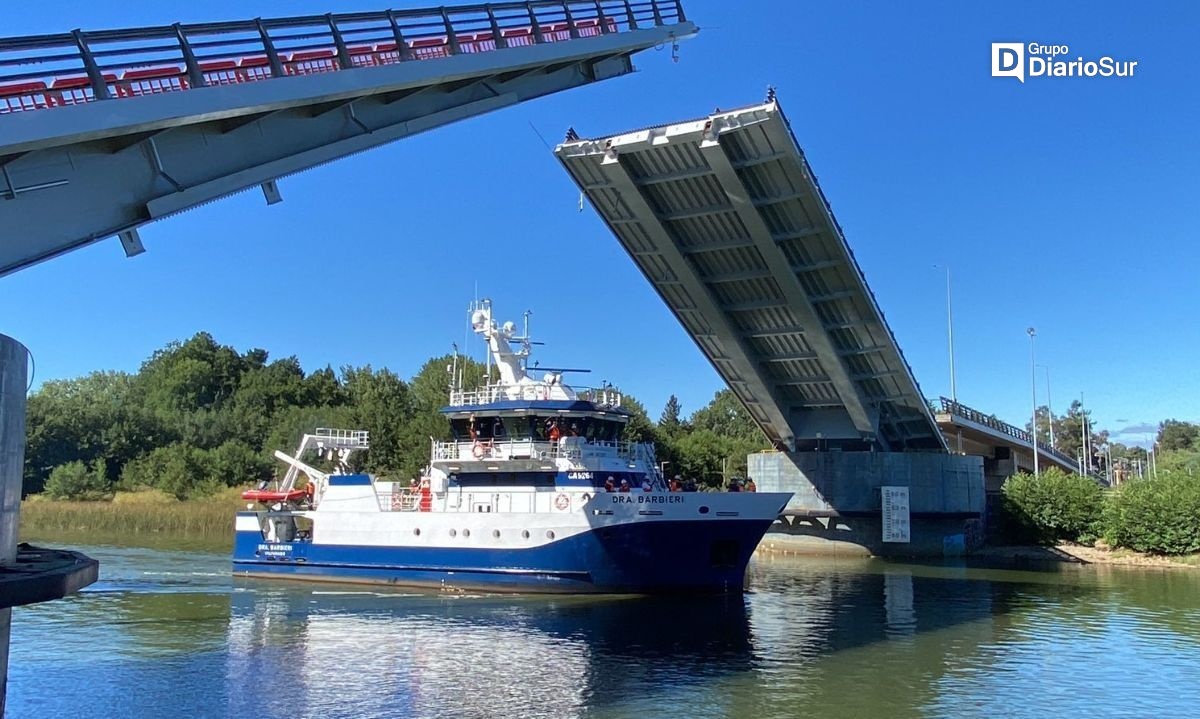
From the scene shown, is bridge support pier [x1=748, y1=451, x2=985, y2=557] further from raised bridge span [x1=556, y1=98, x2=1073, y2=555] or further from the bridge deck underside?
the bridge deck underside

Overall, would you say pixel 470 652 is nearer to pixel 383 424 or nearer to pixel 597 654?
pixel 597 654

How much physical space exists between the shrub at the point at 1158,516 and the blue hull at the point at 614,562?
59.3 ft

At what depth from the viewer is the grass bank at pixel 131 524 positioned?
114 ft

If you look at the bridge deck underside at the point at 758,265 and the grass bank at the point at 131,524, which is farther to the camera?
the grass bank at the point at 131,524

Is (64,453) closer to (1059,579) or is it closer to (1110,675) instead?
(1059,579)

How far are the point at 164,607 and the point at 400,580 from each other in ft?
17.8

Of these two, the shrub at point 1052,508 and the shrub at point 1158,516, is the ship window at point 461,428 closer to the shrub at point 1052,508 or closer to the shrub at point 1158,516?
the shrub at point 1052,508

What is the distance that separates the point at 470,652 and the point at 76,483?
38990 millimetres

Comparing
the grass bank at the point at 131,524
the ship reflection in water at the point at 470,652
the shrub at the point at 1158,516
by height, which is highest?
the shrub at the point at 1158,516

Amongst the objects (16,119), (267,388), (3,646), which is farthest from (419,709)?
(267,388)

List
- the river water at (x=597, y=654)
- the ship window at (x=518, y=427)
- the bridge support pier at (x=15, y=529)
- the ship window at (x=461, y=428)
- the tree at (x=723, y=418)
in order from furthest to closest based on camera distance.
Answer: the tree at (x=723, y=418)
the ship window at (x=461, y=428)
the ship window at (x=518, y=427)
the river water at (x=597, y=654)
the bridge support pier at (x=15, y=529)

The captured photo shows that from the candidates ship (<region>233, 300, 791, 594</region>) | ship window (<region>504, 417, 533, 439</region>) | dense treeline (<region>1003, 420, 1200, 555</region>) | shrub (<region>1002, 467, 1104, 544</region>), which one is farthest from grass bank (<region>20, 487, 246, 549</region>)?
dense treeline (<region>1003, 420, 1200, 555</region>)

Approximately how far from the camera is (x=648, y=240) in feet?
78.1

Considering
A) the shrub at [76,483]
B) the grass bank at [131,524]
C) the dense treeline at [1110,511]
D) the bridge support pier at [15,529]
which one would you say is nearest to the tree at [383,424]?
the grass bank at [131,524]
